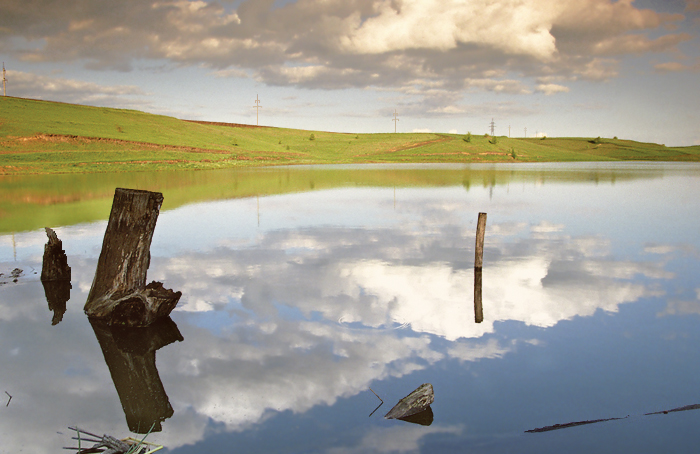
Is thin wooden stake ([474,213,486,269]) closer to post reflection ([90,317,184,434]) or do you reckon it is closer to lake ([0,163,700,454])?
lake ([0,163,700,454])

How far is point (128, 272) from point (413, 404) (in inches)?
256

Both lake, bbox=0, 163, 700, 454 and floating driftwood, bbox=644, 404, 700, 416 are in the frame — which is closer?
lake, bbox=0, 163, 700, 454

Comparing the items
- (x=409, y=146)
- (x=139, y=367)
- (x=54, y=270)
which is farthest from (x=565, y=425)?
(x=409, y=146)

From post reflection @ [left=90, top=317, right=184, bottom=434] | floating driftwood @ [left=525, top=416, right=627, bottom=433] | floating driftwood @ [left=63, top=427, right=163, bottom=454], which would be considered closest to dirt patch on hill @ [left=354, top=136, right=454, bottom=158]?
post reflection @ [left=90, top=317, right=184, bottom=434]

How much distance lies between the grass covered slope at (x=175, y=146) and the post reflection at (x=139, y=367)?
179 feet

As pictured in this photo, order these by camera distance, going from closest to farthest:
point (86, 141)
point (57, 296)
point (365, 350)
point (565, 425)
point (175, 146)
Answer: point (565, 425)
point (365, 350)
point (57, 296)
point (86, 141)
point (175, 146)

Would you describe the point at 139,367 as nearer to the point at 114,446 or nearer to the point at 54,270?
the point at 114,446

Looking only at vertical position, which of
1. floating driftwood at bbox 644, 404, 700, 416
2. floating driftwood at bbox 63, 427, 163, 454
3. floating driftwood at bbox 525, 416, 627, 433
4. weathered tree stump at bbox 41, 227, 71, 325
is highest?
weathered tree stump at bbox 41, 227, 71, 325

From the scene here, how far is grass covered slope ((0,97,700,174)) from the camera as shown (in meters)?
69.0

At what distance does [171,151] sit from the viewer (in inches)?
3447

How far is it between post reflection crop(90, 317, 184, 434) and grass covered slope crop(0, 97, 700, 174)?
54.5 m

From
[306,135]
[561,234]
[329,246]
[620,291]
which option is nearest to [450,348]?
[620,291]

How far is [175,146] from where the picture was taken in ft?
303

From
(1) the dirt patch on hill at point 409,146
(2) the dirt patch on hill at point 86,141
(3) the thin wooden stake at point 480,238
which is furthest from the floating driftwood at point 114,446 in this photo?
(1) the dirt patch on hill at point 409,146
